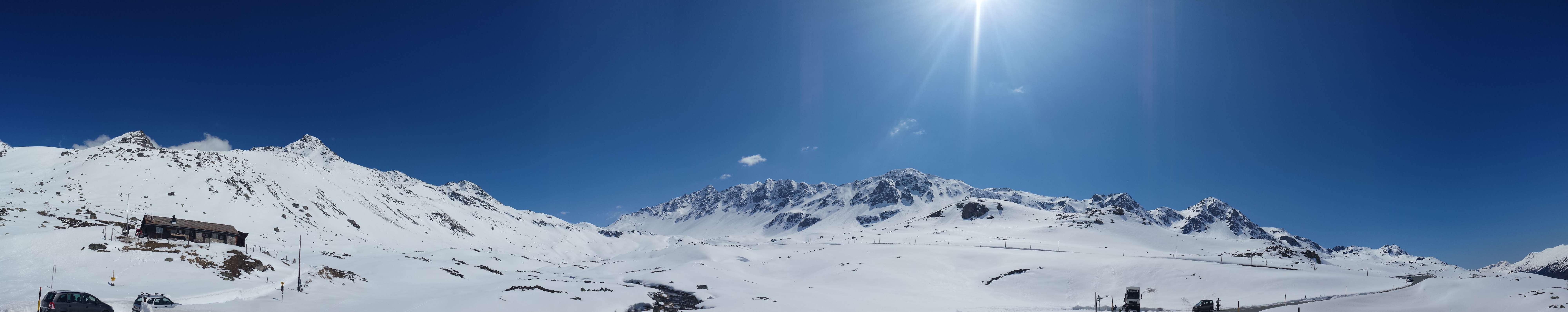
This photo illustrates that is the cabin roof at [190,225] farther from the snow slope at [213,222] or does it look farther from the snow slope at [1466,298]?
the snow slope at [1466,298]

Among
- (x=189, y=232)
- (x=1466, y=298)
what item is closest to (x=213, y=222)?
(x=189, y=232)

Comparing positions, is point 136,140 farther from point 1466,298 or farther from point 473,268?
point 1466,298

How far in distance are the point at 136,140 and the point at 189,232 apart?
322ft

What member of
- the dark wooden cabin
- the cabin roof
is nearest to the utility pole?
the dark wooden cabin

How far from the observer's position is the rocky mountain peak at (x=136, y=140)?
12281 cm

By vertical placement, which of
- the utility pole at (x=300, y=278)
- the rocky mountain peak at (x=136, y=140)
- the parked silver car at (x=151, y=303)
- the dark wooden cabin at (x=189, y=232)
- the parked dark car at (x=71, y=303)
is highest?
the rocky mountain peak at (x=136, y=140)

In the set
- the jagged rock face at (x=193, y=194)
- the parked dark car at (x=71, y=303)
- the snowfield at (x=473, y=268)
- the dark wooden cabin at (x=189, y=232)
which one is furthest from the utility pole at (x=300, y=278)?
the jagged rock face at (x=193, y=194)

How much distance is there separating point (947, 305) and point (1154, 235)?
478 ft

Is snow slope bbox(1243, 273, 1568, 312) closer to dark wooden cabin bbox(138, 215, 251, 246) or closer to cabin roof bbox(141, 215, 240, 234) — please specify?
dark wooden cabin bbox(138, 215, 251, 246)

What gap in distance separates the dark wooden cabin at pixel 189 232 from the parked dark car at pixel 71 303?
3694 cm

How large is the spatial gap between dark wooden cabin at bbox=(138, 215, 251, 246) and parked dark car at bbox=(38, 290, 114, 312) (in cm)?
3694

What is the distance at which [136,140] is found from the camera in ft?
418

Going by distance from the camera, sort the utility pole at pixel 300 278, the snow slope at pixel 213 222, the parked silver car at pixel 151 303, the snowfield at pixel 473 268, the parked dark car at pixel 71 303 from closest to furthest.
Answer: the parked dark car at pixel 71 303
the parked silver car at pixel 151 303
the snow slope at pixel 213 222
the snowfield at pixel 473 268
the utility pole at pixel 300 278

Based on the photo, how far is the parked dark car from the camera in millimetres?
28000
